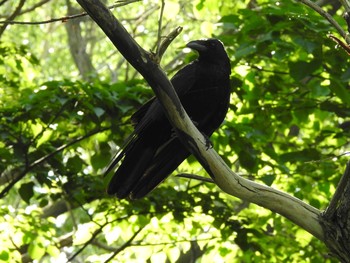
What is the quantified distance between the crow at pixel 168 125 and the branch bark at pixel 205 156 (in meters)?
0.49

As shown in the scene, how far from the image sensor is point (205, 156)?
10.8 ft

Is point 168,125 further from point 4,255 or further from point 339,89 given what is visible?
point 4,255

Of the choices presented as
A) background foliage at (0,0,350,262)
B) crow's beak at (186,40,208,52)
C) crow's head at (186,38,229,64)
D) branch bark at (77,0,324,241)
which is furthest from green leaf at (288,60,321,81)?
branch bark at (77,0,324,241)

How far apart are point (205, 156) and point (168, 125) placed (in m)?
0.80

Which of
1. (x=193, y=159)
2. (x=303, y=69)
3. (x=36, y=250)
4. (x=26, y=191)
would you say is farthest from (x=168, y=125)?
(x=36, y=250)

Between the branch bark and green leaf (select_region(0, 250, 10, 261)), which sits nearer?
the branch bark

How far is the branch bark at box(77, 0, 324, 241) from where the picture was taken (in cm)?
288

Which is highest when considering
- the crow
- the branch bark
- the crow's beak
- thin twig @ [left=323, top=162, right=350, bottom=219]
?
the crow's beak

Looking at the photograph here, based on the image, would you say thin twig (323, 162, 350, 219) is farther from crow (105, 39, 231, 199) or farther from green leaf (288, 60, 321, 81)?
green leaf (288, 60, 321, 81)

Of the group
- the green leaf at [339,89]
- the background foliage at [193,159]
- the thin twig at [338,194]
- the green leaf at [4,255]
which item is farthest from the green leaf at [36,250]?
the thin twig at [338,194]

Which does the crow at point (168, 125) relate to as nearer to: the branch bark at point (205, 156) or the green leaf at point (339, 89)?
the branch bark at point (205, 156)

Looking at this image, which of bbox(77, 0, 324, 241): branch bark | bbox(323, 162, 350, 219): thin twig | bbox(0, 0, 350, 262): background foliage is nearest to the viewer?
bbox(77, 0, 324, 241): branch bark

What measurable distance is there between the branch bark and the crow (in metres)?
0.49

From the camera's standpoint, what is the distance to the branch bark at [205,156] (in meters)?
2.88
